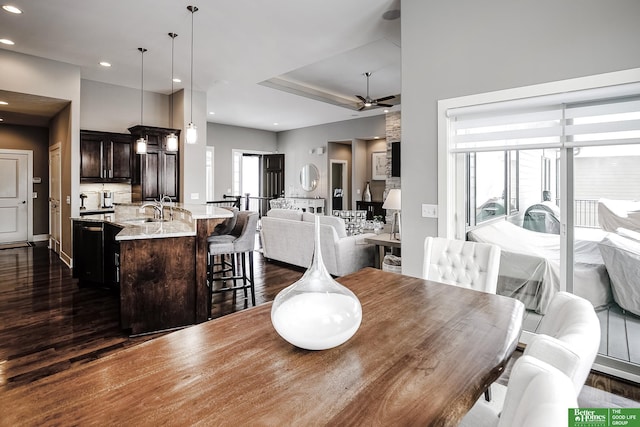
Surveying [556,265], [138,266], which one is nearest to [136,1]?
[138,266]

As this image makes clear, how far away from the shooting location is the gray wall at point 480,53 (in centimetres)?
227

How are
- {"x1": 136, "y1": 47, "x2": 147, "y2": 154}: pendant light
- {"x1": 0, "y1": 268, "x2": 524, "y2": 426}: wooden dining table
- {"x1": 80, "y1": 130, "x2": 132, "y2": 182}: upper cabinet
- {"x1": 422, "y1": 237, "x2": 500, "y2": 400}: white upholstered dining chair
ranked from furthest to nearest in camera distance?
1. {"x1": 80, "y1": 130, "x2": 132, "y2": 182}: upper cabinet
2. {"x1": 136, "y1": 47, "x2": 147, "y2": 154}: pendant light
3. {"x1": 422, "y1": 237, "x2": 500, "y2": 400}: white upholstered dining chair
4. {"x1": 0, "y1": 268, "x2": 524, "y2": 426}: wooden dining table

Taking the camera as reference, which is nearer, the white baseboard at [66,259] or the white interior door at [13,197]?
the white baseboard at [66,259]

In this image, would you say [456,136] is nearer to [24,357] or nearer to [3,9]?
[24,357]

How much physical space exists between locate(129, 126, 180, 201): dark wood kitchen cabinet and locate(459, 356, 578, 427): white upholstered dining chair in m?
6.25

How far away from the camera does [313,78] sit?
6.41 metres

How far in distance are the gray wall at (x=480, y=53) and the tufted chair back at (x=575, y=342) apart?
77.8 inches

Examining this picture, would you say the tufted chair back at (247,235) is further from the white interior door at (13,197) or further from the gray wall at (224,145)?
the white interior door at (13,197)

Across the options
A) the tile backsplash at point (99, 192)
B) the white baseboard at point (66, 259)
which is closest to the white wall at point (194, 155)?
the tile backsplash at point (99, 192)

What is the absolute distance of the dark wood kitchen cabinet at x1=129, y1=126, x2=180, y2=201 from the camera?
19.6 ft

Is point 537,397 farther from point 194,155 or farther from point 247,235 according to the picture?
point 194,155

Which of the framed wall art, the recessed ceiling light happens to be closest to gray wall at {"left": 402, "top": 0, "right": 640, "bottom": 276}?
the recessed ceiling light

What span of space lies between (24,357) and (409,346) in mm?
2954

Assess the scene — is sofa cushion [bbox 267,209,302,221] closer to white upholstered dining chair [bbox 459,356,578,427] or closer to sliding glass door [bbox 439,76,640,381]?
sliding glass door [bbox 439,76,640,381]
